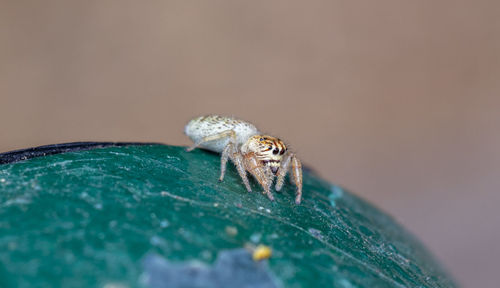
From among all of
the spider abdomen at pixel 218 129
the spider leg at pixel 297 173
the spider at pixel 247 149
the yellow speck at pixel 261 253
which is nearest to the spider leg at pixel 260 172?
the spider at pixel 247 149

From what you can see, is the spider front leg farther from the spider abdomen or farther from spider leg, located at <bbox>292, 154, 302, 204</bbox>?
the spider abdomen

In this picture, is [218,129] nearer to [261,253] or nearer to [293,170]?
[293,170]

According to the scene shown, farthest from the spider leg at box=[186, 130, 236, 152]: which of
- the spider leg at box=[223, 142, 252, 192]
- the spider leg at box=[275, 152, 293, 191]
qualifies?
the spider leg at box=[275, 152, 293, 191]

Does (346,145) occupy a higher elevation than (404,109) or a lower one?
lower

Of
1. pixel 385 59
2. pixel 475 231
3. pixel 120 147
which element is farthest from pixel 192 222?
pixel 385 59

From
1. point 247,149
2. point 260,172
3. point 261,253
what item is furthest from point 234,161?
point 261,253

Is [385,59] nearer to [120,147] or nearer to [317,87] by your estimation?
[317,87]
